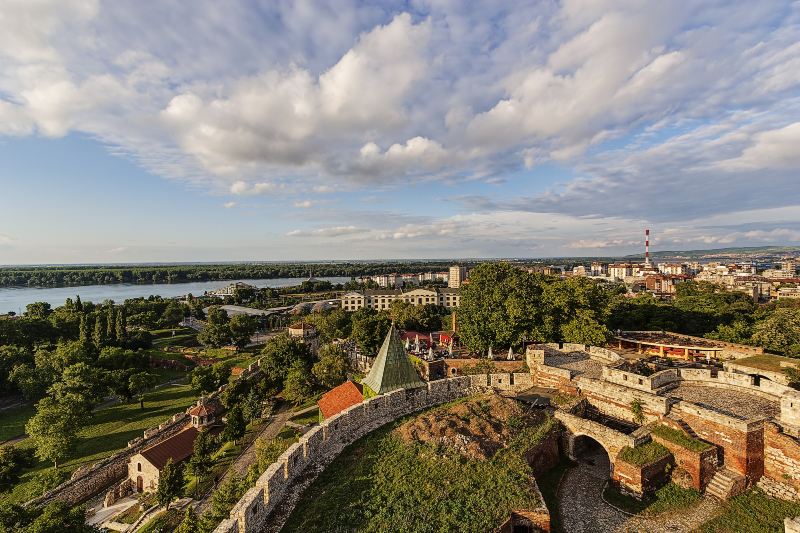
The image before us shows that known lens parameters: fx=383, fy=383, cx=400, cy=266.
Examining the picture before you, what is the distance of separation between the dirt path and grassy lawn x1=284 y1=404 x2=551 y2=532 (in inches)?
335

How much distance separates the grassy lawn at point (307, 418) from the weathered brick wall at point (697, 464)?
17.8 meters

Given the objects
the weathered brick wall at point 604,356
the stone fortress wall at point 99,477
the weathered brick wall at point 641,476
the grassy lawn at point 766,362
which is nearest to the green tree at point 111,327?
the stone fortress wall at point 99,477

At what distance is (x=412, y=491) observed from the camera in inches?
393

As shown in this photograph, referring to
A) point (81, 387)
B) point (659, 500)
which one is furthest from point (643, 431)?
point (81, 387)

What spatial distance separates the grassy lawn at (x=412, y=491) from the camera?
907 centimetres

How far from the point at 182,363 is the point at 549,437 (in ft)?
132

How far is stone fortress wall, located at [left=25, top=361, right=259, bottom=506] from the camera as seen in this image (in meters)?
17.6

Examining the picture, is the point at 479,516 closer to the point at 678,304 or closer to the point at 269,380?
the point at 269,380

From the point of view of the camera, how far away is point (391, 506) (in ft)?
31.1

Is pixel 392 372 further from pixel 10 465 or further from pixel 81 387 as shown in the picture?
pixel 81 387

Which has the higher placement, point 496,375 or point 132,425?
point 496,375

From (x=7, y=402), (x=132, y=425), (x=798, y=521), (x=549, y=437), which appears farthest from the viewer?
(x=7, y=402)

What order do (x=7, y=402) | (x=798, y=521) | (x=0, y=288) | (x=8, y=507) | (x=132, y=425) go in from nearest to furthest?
(x=798, y=521) < (x=8, y=507) < (x=132, y=425) < (x=7, y=402) < (x=0, y=288)

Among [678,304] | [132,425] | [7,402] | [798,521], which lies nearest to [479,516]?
[798,521]
